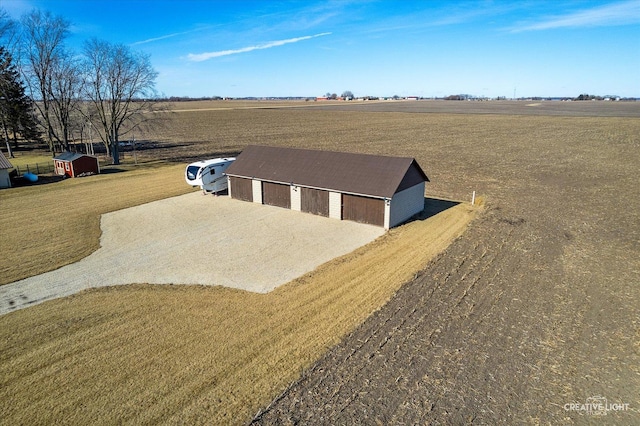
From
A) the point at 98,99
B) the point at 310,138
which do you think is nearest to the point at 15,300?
the point at 98,99

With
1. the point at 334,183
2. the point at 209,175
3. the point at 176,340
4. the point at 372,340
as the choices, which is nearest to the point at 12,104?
the point at 209,175

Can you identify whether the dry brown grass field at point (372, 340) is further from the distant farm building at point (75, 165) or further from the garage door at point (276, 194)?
the distant farm building at point (75, 165)

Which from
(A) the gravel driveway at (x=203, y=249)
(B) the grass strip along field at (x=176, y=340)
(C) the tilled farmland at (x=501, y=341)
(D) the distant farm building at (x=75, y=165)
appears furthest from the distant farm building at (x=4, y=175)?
(C) the tilled farmland at (x=501, y=341)

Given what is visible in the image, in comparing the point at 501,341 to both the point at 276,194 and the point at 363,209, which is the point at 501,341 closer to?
the point at 363,209

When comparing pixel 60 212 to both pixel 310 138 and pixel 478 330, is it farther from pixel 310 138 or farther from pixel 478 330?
pixel 310 138

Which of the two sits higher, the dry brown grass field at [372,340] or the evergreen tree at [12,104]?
the evergreen tree at [12,104]

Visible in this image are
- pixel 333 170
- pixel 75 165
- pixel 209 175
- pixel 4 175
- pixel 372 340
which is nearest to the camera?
pixel 372 340

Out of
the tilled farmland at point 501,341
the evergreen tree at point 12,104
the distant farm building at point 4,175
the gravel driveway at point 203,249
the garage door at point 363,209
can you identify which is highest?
the evergreen tree at point 12,104
